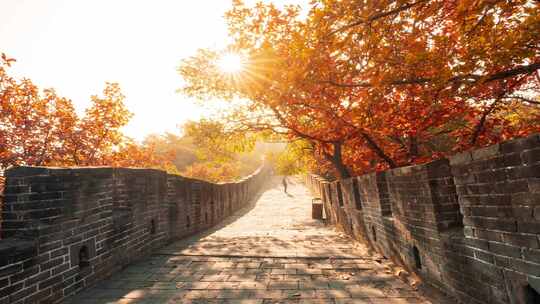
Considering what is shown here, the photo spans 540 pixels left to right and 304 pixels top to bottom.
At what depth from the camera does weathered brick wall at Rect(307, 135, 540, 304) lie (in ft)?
7.01

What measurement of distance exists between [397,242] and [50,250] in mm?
4581

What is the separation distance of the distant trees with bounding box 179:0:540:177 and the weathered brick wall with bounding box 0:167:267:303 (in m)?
3.33

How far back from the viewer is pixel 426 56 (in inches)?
161

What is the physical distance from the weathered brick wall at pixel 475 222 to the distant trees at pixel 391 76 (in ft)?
4.69

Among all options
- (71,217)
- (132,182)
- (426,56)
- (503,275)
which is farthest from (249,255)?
(426,56)

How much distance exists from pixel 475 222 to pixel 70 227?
14.4 feet

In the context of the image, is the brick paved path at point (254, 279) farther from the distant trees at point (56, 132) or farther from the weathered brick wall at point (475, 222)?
the distant trees at point (56, 132)

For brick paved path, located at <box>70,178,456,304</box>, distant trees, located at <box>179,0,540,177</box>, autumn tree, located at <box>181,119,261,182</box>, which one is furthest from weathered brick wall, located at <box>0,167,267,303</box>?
autumn tree, located at <box>181,119,261,182</box>

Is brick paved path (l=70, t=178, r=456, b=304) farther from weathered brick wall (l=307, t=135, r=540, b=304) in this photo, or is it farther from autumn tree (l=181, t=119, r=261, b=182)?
autumn tree (l=181, t=119, r=261, b=182)

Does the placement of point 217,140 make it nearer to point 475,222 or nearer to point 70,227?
point 70,227

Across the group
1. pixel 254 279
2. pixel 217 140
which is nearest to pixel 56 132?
pixel 217 140

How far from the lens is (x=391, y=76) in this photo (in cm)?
474

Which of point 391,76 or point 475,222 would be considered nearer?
point 475,222

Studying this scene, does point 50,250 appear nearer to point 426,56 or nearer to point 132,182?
point 132,182
